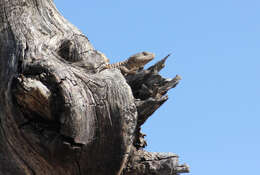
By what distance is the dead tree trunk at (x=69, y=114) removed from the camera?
13.3 ft

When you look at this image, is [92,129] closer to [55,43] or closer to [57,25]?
[55,43]

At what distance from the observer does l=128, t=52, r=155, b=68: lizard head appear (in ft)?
17.1

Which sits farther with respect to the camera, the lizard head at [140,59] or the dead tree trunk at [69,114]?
the lizard head at [140,59]

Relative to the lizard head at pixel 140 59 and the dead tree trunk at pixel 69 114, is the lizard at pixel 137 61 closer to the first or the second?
the lizard head at pixel 140 59

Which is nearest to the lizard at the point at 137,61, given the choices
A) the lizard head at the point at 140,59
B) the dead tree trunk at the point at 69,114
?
the lizard head at the point at 140,59

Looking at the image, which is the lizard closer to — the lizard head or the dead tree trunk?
the lizard head

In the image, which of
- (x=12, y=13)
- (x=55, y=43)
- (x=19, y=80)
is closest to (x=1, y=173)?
(x=19, y=80)

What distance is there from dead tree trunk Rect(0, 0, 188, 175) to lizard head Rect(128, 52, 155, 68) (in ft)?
2.01

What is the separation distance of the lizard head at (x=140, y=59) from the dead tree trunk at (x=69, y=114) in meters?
0.61

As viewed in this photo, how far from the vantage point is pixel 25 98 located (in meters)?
4.05

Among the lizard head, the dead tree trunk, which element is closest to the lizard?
the lizard head

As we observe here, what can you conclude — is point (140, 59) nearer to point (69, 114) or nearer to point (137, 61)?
point (137, 61)

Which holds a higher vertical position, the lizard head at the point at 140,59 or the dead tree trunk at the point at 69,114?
the lizard head at the point at 140,59

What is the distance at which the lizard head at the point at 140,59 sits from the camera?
521cm
